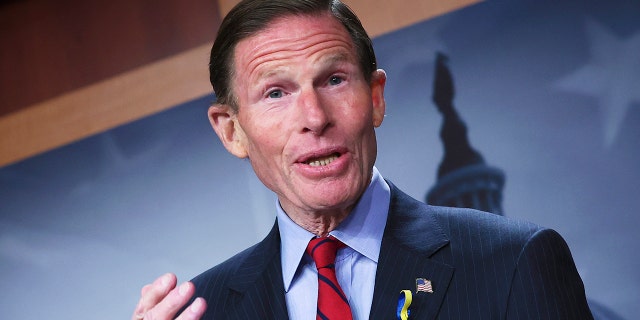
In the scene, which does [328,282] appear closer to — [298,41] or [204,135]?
[298,41]

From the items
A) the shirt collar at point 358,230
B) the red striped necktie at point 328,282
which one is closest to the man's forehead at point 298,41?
the shirt collar at point 358,230

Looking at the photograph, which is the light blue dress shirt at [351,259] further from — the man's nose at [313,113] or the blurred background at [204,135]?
the blurred background at [204,135]

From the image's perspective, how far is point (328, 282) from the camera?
→ 1902mm

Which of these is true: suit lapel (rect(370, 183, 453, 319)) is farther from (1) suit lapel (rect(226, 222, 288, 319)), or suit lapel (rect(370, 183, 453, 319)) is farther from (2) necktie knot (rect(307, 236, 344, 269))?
(1) suit lapel (rect(226, 222, 288, 319))

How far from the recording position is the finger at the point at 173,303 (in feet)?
5.59

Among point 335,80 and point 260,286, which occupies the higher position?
point 335,80

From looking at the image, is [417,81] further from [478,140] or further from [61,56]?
[61,56]

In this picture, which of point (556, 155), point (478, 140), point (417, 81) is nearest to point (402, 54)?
point (417, 81)

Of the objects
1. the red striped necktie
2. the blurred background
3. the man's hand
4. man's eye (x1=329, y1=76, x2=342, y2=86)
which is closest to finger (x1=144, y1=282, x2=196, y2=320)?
the man's hand

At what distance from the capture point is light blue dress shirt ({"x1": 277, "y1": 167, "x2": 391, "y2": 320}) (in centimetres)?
194

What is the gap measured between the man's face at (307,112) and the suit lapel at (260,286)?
121mm

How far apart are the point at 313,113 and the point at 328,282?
0.35 metres

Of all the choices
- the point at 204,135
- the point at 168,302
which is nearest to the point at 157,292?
the point at 168,302

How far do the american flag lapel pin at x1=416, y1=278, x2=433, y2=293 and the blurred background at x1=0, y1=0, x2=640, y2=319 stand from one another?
109cm
